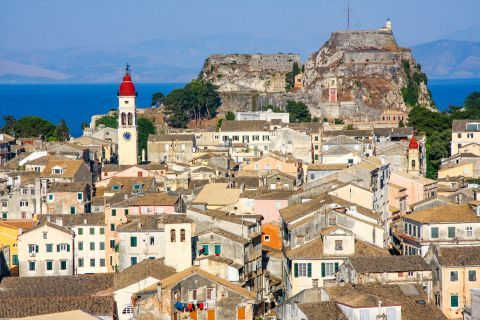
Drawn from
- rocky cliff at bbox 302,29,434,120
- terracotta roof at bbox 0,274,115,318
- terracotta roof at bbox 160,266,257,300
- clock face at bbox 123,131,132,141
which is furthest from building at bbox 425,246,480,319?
rocky cliff at bbox 302,29,434,120

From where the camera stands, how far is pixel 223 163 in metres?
87.4

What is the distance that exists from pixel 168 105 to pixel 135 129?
109 ft

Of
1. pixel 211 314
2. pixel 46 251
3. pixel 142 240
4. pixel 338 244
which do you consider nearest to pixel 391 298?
pixel 211 314

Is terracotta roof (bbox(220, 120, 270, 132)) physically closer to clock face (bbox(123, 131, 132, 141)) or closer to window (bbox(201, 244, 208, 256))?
clock face (bbox(123, 131, 132, 141))

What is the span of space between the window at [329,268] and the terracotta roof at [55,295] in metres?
8.45

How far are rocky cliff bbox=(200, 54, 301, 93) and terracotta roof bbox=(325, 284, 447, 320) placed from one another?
95.9 m

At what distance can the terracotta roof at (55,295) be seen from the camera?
1815 inches

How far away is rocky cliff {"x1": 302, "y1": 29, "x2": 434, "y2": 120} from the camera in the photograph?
12875cm

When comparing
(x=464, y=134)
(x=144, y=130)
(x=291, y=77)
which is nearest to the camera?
(x=464, y=134)

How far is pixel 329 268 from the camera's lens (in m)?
50.7

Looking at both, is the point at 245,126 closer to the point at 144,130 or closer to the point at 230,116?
the point at 144,130

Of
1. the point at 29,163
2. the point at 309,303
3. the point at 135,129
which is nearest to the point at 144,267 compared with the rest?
the point at 309,303

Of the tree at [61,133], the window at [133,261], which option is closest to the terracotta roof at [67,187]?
the window at [133,261]

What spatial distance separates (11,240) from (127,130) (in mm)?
30857
